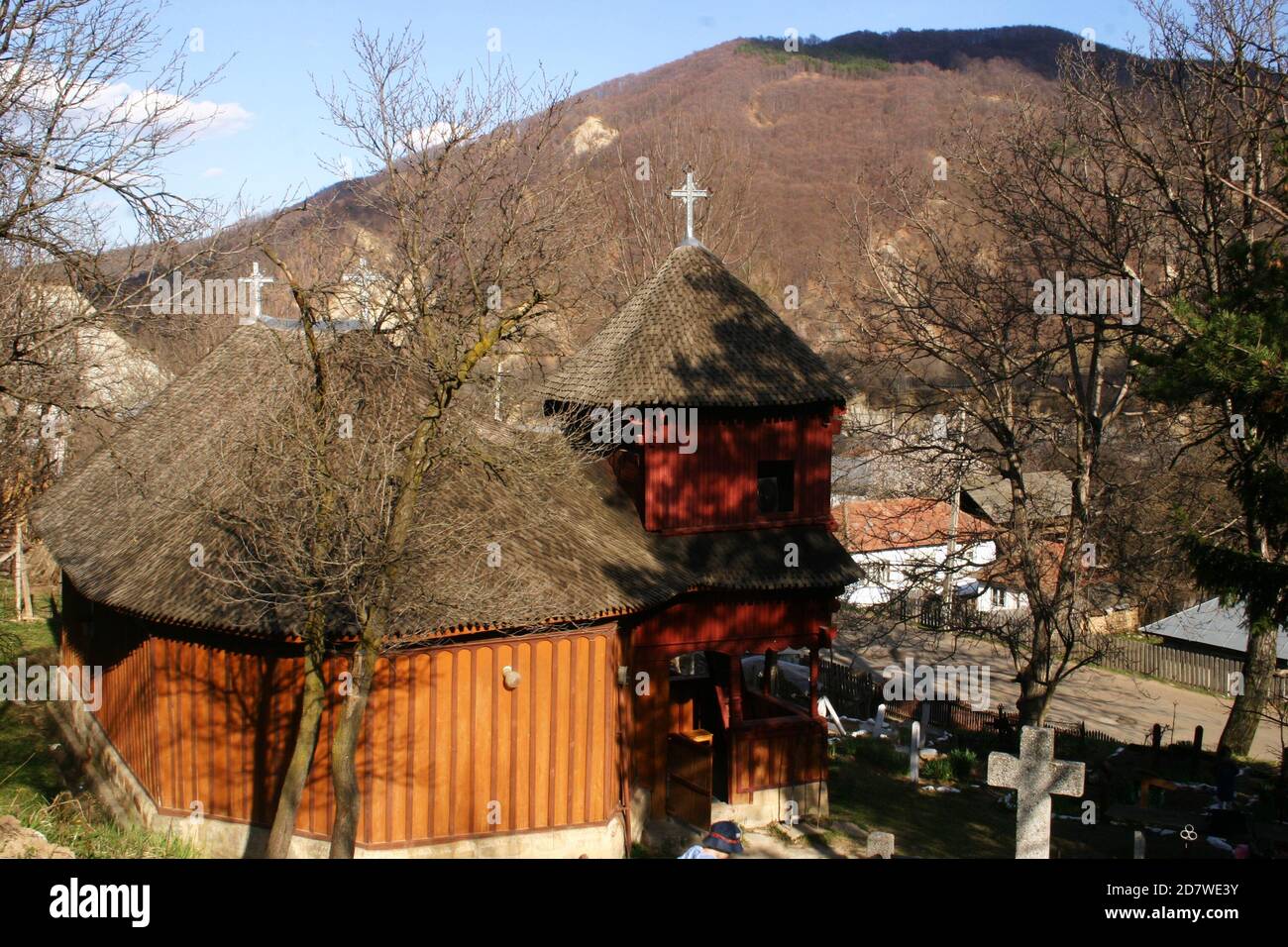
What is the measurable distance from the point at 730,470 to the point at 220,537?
26.5 ft

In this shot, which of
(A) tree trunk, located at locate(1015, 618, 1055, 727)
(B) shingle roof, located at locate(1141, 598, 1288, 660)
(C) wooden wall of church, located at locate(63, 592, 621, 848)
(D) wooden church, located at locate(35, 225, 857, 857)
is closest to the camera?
(C) wooden wall of church, located at locate(63, 592, 621, 848)

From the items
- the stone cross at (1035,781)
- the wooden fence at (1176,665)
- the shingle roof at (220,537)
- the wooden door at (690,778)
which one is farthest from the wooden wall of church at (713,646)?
the wooden fence at (1176,665)

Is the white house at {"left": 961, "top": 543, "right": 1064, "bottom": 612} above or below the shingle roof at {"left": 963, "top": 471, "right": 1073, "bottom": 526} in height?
below

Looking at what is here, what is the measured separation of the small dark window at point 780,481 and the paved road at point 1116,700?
12.3 metres

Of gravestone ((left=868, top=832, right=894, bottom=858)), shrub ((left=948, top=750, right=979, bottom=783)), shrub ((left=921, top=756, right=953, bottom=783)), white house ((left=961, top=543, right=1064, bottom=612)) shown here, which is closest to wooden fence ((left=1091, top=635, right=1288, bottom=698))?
white house ((left=961, top=543, right=1064, bottom=612))

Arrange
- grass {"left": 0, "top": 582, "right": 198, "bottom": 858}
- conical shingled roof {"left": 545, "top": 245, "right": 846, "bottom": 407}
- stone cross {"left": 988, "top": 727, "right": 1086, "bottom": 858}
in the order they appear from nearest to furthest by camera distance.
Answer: stone cross {"left": 988, "top": 727, "right": 1086, "bottom": 858}
grass {"left": 0, "top": 582, "right": 198, "bottom": 858}
conical shingled roof {"left": 545, "top": 245, "right": 846, "bottom": 407}

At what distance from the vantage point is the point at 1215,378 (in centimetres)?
1202

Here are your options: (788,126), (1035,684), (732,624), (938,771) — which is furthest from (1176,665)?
(788,126)

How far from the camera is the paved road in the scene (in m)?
32.6

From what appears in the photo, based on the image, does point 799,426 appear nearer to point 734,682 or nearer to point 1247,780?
point 734,682

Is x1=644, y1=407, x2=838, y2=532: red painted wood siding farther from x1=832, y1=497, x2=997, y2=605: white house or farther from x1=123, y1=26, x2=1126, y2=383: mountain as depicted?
x1=123, y1=26, x2=1126, y2=383: mountain

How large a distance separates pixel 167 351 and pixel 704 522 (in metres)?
33.2

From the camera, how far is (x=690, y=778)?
17.4 metres

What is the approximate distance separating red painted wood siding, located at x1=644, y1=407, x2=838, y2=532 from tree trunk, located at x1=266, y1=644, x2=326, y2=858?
7.41 m
